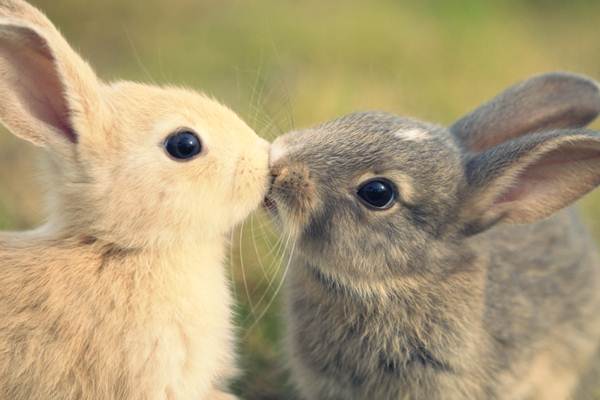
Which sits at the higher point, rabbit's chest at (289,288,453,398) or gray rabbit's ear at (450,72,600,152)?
gray rabbit's ear at (450,72,600,152)

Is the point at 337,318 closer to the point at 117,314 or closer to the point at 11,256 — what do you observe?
the point at 117,314

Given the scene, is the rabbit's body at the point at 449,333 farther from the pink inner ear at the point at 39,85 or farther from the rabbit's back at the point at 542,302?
the pink inner ear at the point at 39,85

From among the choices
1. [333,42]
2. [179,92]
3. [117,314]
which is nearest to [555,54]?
[333,42]

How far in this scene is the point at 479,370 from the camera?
3.71 m

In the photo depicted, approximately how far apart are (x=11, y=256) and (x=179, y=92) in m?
0.88

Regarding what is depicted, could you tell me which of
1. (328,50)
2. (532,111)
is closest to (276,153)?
(532,111)

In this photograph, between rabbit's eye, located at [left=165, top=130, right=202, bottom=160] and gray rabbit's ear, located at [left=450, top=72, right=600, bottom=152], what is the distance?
53.9 inches

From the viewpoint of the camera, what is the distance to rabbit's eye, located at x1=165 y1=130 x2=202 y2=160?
3188 millimetres

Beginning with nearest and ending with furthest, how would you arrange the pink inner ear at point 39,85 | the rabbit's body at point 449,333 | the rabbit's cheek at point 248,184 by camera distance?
1. the pink inner ear at point 39,85
2. the rabbit's cheek at point 248,184
3. the rabbit's body at point 449,333

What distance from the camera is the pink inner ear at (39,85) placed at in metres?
3.13

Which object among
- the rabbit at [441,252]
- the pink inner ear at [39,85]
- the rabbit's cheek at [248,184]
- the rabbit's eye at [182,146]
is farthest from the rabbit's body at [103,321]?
the rabbit at [441,252]

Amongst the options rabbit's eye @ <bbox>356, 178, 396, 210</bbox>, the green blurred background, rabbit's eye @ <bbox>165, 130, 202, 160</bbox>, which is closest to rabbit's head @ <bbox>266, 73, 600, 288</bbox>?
rabbit's eye @ <bbox>356, 178, 396, 210</bbox>

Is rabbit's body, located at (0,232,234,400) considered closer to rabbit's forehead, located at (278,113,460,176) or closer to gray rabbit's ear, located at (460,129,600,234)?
rabbit's forehead, located at (278,113,460,176)

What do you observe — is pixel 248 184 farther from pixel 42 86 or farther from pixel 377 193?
pixel 42 86
